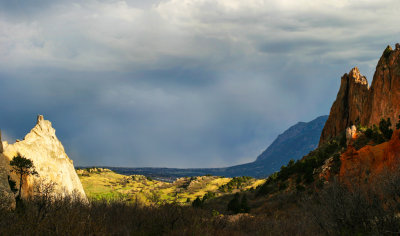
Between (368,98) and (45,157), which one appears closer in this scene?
(45,157)

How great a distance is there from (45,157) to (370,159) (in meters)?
68.7

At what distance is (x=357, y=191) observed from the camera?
66.2 ft

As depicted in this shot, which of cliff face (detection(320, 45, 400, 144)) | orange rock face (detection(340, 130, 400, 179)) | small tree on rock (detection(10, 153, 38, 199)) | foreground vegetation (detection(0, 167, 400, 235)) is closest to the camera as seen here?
foreground vegetation (detection(0, 167, 400, 235))

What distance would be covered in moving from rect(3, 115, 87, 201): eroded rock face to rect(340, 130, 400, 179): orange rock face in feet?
161

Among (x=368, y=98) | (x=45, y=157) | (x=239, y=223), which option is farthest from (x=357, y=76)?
(x=45, y=157)

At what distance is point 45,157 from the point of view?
240 feet

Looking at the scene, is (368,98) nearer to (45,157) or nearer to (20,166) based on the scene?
(20,166)

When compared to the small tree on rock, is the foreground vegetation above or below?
below

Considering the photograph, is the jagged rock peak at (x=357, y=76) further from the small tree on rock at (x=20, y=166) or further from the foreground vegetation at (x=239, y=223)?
the small tree on rock at (x=20, y=166)

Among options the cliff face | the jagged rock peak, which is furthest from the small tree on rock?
the jagged rock peak

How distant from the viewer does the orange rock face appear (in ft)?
125

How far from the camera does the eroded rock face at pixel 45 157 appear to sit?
6225 cm

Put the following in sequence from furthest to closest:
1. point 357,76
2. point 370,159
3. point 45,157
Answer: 1. point 357,76
2. point 45,157
3. point 370,159

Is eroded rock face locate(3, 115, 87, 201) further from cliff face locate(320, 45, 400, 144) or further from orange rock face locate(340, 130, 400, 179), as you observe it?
cliff face locate(320, 45, 400, 144)
